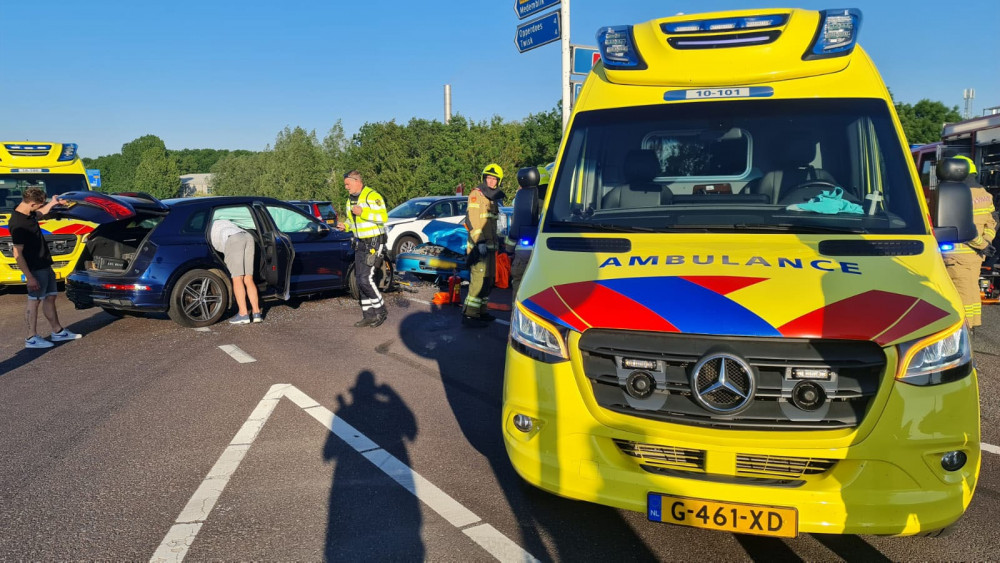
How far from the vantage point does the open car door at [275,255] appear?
9.44 m

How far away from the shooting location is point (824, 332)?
2795mm

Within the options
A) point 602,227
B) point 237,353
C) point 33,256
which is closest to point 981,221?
point 602,227

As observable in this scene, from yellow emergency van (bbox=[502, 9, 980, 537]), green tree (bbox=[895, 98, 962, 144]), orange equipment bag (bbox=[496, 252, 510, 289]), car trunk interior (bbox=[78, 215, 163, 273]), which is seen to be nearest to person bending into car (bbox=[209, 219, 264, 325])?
car trunk interior (bbox=[78, 215, 163, 273])

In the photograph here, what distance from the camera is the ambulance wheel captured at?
29.1 ft

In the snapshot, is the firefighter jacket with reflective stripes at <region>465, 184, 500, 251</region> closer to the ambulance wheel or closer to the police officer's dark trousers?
the police officer's dark trousers

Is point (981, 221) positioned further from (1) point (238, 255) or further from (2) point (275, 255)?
(1) point (238, 255)

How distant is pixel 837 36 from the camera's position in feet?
13.7

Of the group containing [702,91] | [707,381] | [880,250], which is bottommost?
[707,381]

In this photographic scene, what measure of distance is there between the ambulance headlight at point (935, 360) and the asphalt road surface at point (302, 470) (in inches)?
38.8

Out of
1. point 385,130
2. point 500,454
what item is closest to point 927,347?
point 500,454

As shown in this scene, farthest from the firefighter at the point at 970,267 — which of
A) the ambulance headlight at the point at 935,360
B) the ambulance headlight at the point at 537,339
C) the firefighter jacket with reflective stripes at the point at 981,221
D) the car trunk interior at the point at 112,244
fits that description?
the car trunk interior at the point at 112,244

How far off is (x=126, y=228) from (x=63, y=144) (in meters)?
6.93

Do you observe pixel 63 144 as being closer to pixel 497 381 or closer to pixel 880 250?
pixel 497 381

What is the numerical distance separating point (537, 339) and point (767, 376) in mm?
965
